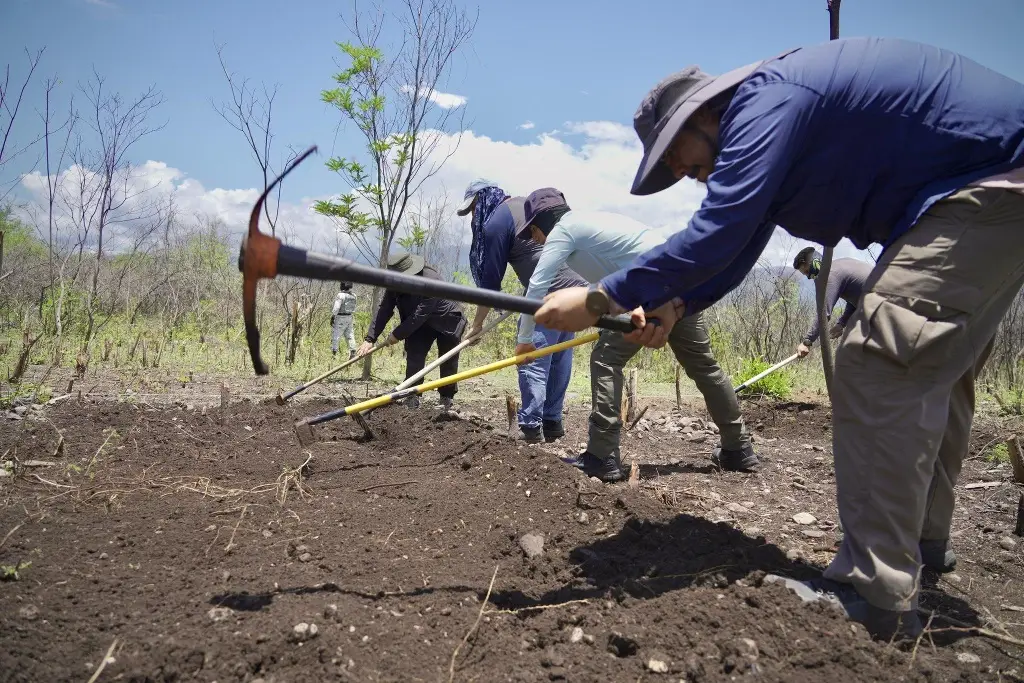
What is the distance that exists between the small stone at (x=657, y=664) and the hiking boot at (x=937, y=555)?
1.38 metres

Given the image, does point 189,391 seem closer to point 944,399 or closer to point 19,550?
point 19,550

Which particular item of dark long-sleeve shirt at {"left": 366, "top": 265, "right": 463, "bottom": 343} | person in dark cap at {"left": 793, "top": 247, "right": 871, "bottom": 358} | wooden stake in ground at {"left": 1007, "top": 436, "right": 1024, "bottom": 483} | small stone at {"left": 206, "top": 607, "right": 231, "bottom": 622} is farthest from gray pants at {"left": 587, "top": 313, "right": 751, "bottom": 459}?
dark long-sleeve shirt at {"left": 366, "top": 265, "right": 463, "bottom": 343}

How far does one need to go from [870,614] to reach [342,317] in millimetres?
10984

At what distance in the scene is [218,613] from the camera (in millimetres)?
2031

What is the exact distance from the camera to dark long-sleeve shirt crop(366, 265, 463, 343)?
231 inches

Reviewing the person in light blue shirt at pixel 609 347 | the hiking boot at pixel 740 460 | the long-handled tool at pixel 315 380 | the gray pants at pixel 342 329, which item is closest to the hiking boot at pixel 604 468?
the person in light blue shirt at pixel 609 347

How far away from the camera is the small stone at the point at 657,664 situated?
1705mm

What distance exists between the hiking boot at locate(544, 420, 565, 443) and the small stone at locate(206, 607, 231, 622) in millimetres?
3303

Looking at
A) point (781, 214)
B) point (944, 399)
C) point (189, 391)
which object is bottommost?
point (189, 391)

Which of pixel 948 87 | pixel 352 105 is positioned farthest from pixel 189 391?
pixel 948 87

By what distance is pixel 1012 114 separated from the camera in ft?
5.85

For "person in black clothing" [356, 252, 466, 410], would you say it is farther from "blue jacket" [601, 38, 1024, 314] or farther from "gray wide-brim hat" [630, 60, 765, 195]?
"blue jacket" [601, 38, 1024, 314]

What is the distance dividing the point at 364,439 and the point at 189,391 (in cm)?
320

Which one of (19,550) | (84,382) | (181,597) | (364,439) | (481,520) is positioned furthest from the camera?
(84,382)
